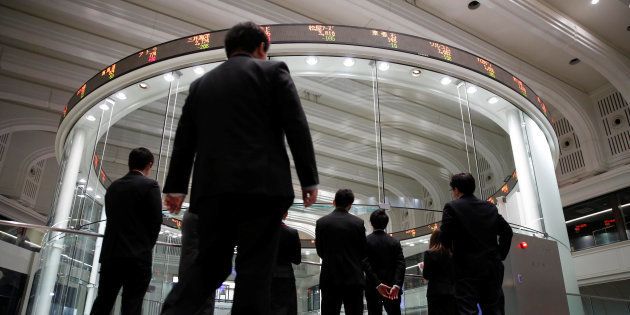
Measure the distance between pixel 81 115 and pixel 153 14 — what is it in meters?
3.12

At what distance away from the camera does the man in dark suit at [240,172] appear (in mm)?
1795

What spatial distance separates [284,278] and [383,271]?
98 cm

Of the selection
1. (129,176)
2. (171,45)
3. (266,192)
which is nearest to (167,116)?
(171,45)

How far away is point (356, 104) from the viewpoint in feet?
23.5

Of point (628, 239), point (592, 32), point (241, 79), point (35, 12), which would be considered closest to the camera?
point (241, 79)

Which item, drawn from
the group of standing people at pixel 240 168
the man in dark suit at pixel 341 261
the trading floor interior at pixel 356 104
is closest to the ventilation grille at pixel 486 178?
the trading floor interior at pixel 356 104

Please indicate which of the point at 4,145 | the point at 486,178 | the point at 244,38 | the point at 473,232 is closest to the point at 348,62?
the point at 486,178

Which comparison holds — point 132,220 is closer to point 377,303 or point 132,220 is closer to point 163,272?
point 163,272

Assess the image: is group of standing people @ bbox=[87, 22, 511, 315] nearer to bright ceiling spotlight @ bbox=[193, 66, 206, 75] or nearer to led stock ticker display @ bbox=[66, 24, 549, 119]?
led stock ticker display @ bbox=[66, 24, 549, 119]

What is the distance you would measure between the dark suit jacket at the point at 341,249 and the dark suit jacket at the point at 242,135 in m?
2.16

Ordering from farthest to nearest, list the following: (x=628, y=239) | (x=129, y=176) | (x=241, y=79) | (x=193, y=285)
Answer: (x=628, y=239), (x=129, y=176), (x=241, y=79), (x=193, y=285)

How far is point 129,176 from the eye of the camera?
354 centimetres

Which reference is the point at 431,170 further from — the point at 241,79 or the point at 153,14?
the point at 153,14

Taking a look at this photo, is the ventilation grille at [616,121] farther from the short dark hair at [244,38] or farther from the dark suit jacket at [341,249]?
the short dark hair at [244,38]
